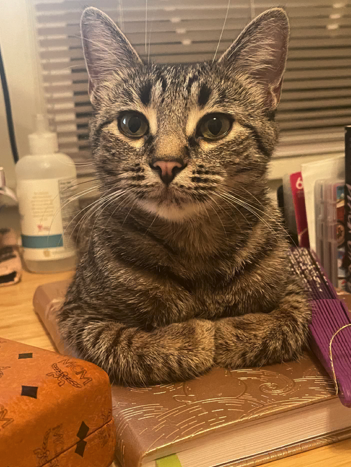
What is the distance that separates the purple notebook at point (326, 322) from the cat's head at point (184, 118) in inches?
8.8

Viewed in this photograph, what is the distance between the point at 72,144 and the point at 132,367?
2.79ft

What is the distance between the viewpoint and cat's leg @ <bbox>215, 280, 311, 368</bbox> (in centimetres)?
60

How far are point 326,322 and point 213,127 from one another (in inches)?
13.0

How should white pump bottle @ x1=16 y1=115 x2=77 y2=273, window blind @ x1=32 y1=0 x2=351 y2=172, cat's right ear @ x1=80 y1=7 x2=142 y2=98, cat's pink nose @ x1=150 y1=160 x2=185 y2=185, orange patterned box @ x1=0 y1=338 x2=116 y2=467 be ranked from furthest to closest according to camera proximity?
1. window blind @ x1=32 y1=0 x2=351 y2=172
2. white pump bottle @ x1=16 y1=115 x2=77 y2=273
3. cat's right ear @ x1=80 y1=7 x2=142 y2=98
4. cat's pink nose @ x1=150 y1=160 x2=185 y2=185
5. orange patterned box @ x1=0 y1=338 x2=116 y2=467

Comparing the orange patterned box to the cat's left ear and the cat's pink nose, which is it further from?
the cat's left ear

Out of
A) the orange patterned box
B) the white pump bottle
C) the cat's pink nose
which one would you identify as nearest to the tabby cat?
the cat's pink nose

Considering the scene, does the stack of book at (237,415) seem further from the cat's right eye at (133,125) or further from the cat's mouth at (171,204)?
the cat's right eye at (133,125)

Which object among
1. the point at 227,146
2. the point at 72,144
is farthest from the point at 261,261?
the point at 72,144

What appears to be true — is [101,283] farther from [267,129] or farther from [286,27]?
[286,27]

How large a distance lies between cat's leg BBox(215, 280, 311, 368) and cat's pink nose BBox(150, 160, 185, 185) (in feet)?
0.72

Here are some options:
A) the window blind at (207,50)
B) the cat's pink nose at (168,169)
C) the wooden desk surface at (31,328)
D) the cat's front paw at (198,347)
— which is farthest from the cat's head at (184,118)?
the window blind at (207,50)

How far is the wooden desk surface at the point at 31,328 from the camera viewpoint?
493 millimetres

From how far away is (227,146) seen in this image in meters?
0.59

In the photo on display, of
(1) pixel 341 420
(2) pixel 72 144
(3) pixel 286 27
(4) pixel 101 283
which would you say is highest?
(3) pixel 286 27
